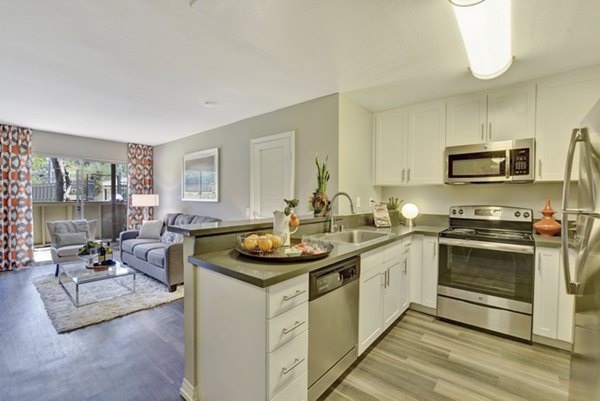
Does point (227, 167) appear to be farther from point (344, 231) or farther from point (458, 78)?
point (458, 78)

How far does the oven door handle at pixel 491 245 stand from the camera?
227 cm

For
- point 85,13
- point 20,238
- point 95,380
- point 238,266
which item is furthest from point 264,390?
point 20,238

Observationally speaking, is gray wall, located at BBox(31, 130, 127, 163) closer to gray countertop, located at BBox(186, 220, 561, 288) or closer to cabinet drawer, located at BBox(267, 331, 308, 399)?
gray countertop, located at BBox(186, 220, 561, 288)

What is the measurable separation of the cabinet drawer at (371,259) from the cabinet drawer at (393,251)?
9cm

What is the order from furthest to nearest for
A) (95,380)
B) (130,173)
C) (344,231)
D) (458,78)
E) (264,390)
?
(130,173), (344,231), (458,78), (95,380), (264,390)

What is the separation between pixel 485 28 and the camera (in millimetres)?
1617

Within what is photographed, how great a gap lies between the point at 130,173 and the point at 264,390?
6.13 meters

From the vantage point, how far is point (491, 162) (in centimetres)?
263

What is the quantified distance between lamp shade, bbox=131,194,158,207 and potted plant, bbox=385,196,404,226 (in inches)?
195

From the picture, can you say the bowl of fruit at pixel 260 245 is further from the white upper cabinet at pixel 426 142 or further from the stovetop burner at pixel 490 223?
the white upper cabinet at pixel 426 142

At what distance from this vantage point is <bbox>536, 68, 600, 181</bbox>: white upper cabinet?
225 cm

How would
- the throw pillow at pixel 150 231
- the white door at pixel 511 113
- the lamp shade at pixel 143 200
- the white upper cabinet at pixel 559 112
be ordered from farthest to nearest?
the lamp shade at pixel 143 200 → the throw pillow at pixel 150 231 → the white door at pixel 511 113 → the white upper cabinet at pixel 559 112

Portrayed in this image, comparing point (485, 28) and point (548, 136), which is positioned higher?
point (485, 28)

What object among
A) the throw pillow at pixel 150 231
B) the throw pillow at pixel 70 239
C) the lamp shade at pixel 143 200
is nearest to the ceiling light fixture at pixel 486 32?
the throw pillow at pixel 150 231
